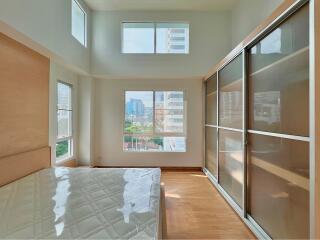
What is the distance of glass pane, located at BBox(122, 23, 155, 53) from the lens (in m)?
5.13

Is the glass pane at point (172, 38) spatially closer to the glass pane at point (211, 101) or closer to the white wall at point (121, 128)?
the white wall at point (121, 128)

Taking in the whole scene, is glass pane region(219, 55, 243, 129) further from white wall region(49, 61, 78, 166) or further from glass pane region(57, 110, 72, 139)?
glass pane region(57, 110, 72, 139)

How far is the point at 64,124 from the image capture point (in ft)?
15.0

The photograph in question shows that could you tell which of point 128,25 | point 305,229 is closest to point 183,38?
point 128,25

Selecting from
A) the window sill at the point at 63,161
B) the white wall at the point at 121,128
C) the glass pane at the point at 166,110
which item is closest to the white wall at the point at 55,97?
the window sill at the point at 63,161

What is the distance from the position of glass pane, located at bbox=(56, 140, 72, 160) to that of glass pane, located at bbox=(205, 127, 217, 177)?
9.90ft

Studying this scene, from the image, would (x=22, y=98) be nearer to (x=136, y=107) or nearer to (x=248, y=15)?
(x=136, y=107)

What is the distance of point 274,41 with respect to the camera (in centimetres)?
208

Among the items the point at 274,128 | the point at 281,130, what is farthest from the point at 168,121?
the point at 281,130

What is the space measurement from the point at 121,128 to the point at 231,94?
9.59 ft

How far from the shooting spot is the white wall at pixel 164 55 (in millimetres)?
5016

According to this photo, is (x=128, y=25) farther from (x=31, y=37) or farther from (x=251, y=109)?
(x=251, y=109)

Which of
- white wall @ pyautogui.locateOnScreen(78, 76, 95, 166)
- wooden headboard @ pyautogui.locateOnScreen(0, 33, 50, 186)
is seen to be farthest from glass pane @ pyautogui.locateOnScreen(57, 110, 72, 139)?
wooden headboard @ pyautogui.locateOnScreen(0, 33, 50, 186)

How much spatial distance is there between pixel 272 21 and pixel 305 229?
5.65ft
